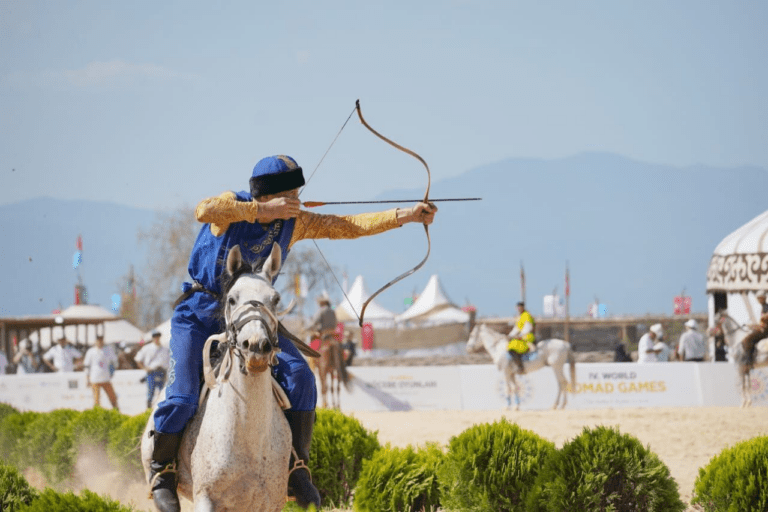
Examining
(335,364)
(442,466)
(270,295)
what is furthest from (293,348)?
(335,364)

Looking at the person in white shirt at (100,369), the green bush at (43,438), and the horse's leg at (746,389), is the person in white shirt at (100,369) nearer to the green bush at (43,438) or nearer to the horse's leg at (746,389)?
the green bush at (43,438)

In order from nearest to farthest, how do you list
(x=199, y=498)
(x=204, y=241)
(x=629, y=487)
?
(x=199, y=498) → (x=204, y=241) → (x=629, y=487)

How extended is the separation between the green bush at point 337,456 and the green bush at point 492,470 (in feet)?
3.64

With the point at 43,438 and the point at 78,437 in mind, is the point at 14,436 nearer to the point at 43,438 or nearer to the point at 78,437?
the point at 43,438

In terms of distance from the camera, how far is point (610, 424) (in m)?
17.4

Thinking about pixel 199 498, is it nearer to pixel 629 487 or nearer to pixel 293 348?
pixel 293 348

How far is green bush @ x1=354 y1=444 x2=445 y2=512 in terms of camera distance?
845cm

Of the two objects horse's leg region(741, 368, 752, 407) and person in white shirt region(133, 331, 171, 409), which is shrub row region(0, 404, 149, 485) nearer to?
person in white shirt region(133, 331, 171, 409)

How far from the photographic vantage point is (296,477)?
5789 millimetres

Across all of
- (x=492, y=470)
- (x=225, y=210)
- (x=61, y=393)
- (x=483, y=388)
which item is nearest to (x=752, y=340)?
(x=483, y=388)

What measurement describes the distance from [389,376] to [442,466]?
1398 cm

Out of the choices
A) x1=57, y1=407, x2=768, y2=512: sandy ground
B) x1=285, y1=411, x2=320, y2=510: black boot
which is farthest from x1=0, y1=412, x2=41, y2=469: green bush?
x1=285, y1=411, x2=320, y2=510: black boot

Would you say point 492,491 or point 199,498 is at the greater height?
point 199,498

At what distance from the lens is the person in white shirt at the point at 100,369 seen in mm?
21578
